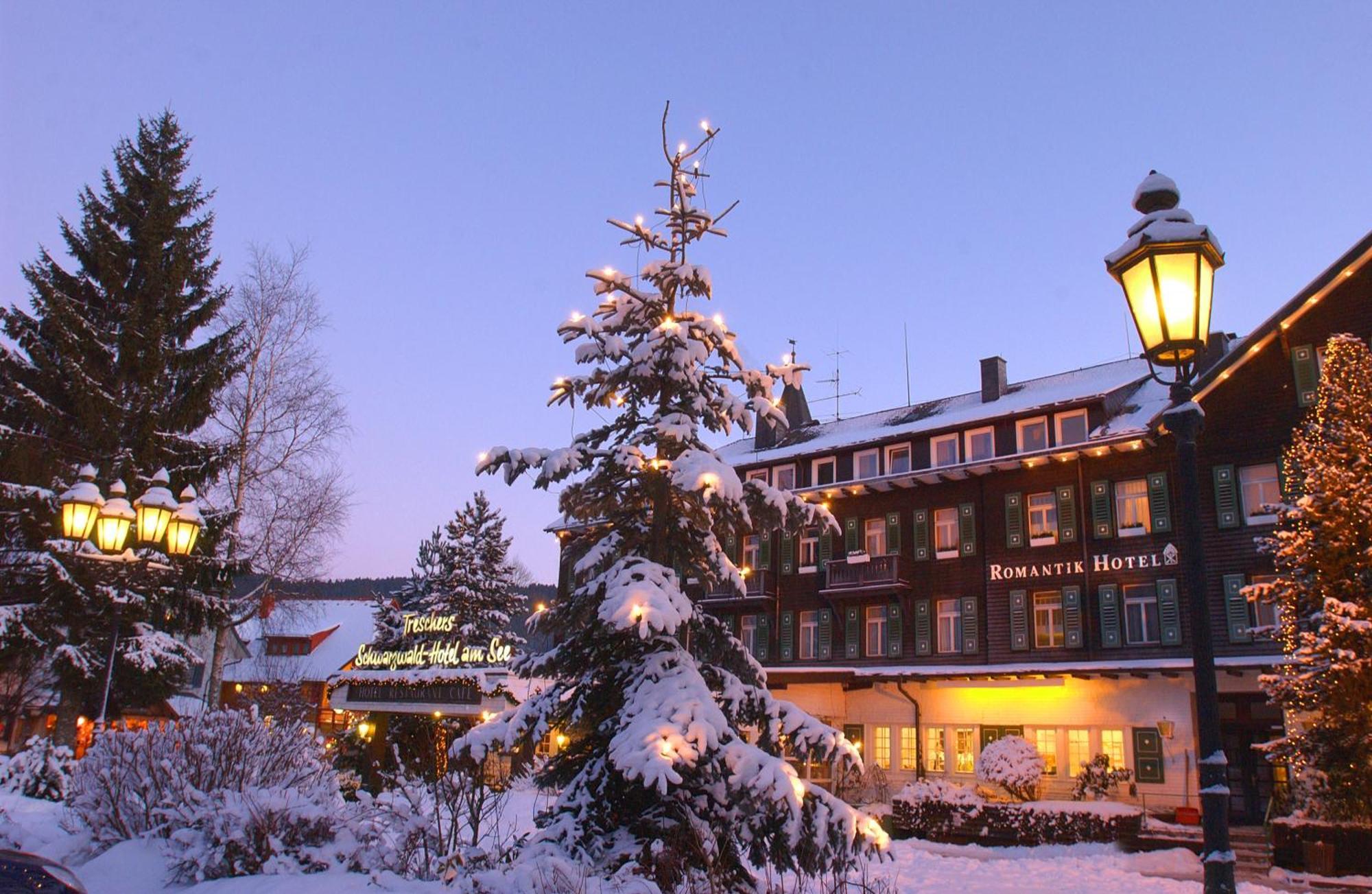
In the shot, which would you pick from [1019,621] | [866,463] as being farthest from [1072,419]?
Result: [866,463]

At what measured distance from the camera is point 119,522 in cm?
1295

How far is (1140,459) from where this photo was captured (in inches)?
1144

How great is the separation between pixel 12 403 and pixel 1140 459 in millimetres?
29766

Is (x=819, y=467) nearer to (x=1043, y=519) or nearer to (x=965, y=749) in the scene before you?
(x=1043, y=519)

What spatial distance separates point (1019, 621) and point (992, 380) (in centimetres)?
936

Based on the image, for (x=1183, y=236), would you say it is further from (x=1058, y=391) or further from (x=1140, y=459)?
(x=1058, y=391)

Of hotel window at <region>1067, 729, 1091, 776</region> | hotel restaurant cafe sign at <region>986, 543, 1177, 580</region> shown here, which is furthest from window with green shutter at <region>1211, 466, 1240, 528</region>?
hotel window at <region>1067, 729, 1091, 776</region>

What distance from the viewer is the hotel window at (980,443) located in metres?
32.4

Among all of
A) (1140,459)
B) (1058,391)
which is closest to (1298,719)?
(1140,459)

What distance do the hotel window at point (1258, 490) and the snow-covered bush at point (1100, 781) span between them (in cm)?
780

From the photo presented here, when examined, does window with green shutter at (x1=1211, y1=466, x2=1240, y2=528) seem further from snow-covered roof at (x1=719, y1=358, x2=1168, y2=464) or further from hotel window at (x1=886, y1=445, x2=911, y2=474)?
hotel window at (x1=886, y1=445, x2=911, y2=474)

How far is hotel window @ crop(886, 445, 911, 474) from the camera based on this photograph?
34594mm

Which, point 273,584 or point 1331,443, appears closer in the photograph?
point 1331,443

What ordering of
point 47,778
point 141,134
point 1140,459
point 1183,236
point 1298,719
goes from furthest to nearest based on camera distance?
1. point 1140,459
2. point 141,134
3. point 1298,719
4. point 47,778
5. point 1183,236
